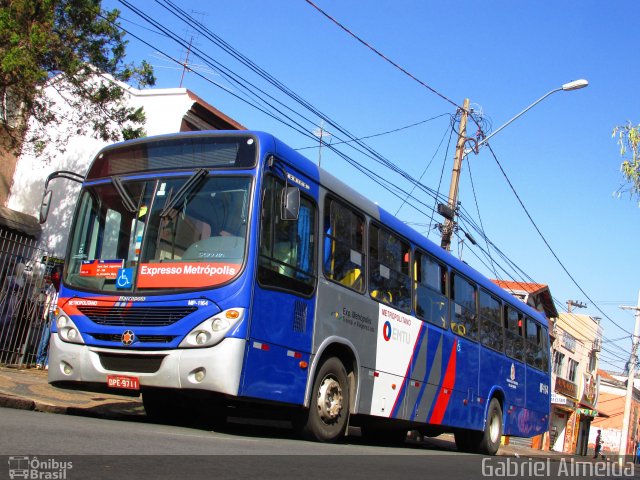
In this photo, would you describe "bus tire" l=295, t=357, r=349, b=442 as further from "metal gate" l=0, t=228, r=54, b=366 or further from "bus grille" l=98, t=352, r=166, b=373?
"metal gate" l=0, t=228, r=54, b=366

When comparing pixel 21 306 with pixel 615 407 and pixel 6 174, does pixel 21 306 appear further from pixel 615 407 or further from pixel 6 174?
pixel 615 407

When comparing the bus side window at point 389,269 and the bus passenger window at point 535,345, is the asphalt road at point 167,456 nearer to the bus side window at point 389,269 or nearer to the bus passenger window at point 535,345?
the bus side window at point 389,269

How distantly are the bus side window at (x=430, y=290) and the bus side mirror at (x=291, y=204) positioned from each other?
4065mm

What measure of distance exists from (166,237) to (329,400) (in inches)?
111

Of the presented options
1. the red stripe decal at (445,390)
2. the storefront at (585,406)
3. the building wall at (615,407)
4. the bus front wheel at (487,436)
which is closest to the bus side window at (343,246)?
the red stripe decal at (445,390)

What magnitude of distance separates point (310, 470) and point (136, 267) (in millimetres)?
3217

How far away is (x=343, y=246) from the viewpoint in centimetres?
923

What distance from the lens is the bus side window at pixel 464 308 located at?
12.7m

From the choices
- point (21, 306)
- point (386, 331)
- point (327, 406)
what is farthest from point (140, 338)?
point (21, 306)

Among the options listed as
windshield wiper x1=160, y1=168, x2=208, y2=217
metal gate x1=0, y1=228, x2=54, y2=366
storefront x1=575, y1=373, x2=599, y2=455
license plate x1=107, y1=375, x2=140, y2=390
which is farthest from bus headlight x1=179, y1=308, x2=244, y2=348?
storefront x1=575, y1=373, x2=599, y2=455

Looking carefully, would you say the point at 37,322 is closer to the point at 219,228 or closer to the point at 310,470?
the point at 219,228

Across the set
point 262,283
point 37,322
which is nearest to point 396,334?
point 262,283

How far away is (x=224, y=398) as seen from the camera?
7.34m

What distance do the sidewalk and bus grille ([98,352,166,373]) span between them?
1259 mm
